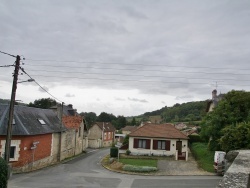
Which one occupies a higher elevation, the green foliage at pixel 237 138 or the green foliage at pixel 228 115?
the green foliage at pixel 228 115

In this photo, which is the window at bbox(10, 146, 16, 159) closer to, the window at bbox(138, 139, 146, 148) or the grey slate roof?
the grey slate roof

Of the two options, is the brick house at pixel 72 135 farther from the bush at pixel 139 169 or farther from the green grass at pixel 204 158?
the green grass at pixel 204 158

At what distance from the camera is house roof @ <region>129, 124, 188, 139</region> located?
3816cm

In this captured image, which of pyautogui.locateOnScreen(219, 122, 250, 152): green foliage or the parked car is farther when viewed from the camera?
pyautogui.locateOnScreen(219, 122, 250, 152): green foliage

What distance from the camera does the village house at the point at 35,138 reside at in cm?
2726

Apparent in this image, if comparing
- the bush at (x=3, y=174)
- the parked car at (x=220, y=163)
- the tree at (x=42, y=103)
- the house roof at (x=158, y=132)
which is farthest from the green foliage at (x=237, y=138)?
the tree at (x=42, y=103)

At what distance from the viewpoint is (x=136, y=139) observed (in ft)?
126

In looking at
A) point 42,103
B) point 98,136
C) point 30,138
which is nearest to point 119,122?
point 98,136

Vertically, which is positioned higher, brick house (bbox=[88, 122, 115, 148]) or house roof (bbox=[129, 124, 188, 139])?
house roof (bbox=[129, 124, 188, 139])

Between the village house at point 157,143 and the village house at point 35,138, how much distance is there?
9.43m

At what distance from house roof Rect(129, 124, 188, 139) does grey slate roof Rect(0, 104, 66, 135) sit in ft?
34.6

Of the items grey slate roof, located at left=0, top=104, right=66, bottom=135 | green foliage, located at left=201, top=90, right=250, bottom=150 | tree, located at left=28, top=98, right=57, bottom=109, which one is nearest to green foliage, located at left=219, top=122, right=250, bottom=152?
green foliage, located at left=201, top=90, right=250, bottom=150

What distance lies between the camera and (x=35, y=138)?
3005 centimetres

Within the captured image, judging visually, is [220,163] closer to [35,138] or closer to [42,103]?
[35,138]
